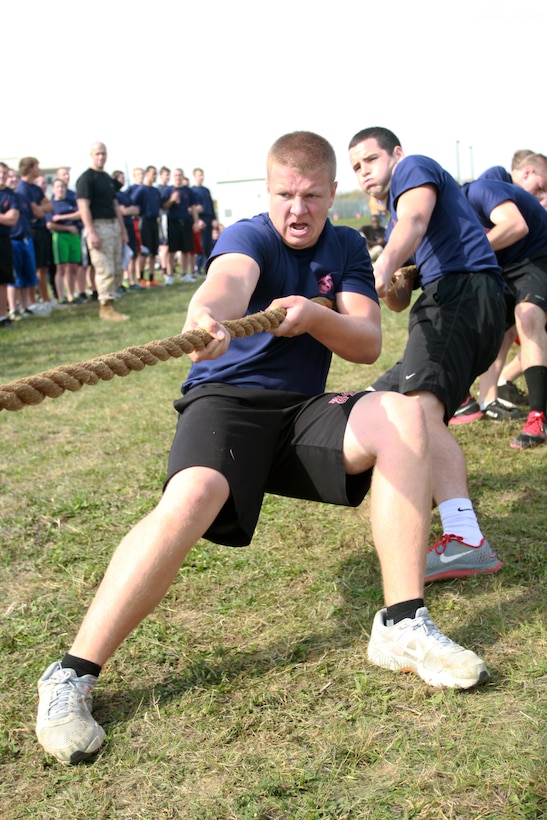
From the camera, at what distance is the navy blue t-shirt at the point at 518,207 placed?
4848 mm

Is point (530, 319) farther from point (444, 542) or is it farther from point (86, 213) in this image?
point (86, 213)

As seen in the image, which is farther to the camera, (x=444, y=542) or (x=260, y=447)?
(x=444, y=542)

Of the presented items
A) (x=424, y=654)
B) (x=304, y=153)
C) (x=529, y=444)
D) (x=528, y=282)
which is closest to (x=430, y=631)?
(x=424, y=654)

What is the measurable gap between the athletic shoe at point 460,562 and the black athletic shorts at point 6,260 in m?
8.93

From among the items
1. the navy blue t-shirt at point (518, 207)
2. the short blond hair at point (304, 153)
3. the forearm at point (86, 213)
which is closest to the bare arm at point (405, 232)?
the short blond hair at point (304, 153)

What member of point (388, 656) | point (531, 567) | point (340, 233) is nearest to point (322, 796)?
point (388, 656)

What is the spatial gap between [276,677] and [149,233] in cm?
1449

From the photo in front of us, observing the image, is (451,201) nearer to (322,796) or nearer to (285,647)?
(285,647)

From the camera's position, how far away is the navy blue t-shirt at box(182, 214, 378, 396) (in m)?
2.90

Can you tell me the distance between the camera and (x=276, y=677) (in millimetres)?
2639

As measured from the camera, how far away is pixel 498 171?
5.36m

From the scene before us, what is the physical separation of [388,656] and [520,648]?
445mm

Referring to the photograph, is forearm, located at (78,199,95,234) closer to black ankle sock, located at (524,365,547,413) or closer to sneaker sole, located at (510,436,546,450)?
black ankle sock, located at (524,365,547,413)

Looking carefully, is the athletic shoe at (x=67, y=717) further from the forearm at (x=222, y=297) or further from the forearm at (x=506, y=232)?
the forearm at (x=506, y=232)
